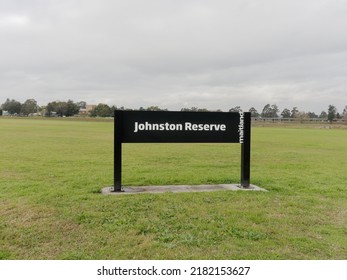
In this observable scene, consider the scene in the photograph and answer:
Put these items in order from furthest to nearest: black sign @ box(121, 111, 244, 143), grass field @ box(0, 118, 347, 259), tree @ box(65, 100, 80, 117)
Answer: tree @ box(65, 100, 80, 117) < black sign @ box(121, 111, 244, 143) < grass field @ box(0, 118, 347, 259)

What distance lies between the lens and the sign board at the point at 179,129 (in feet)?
22.5

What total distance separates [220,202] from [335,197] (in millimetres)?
2649

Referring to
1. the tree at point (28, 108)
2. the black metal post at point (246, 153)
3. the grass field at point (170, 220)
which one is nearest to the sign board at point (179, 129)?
the black metal post at point (246, 153)

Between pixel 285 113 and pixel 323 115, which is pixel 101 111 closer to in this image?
pixel 285 113

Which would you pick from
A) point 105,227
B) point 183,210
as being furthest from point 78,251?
point 183,210

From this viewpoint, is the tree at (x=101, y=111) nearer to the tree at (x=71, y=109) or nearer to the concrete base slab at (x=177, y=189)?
the tree at (x=71, y=109)

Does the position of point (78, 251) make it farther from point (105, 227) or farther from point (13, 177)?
point (13, 177)

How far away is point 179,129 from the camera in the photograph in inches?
282

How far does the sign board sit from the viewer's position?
6.87 meters

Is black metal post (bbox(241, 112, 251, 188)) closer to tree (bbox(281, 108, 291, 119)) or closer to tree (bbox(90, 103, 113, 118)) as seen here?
tree (bbox(90, 103, 113, 118))

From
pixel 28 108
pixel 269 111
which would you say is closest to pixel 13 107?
pixel 28 108

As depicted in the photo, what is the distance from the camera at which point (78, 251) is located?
3.90 metres

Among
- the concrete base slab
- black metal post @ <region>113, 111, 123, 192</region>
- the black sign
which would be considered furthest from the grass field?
the black sign
